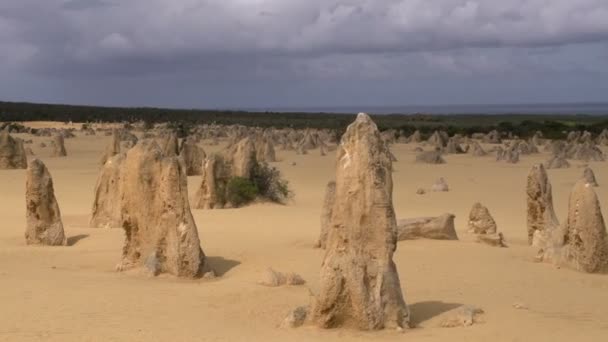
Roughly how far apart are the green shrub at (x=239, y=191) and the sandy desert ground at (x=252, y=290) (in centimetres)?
70

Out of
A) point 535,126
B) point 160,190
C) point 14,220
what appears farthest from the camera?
point 535,126

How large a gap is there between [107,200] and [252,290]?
7.19 m

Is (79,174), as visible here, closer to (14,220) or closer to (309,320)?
(14,220)

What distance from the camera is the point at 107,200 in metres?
16.6

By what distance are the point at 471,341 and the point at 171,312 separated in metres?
3.02

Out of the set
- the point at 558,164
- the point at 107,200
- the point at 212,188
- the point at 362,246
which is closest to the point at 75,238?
the point at 107,200

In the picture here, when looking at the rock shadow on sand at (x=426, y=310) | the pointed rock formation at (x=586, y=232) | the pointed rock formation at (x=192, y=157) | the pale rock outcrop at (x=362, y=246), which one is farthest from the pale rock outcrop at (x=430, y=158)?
the pale rock outcrop at (x=362, y=246)

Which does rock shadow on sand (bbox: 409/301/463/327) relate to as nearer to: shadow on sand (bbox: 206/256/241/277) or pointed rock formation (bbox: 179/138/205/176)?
shadow on sand (bbox: 206/256/241/277)

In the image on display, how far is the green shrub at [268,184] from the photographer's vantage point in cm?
2106

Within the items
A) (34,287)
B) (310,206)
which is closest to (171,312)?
(34,287)

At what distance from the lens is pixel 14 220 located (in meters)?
18.0

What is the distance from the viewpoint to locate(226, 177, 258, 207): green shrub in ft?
66.0

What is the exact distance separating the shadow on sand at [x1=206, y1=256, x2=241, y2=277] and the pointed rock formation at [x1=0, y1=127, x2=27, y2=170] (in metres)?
19.2

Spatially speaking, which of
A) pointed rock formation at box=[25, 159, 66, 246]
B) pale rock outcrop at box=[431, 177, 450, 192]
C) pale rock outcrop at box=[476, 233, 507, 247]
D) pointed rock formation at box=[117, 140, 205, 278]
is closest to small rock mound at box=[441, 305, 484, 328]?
pointed rock formation at box=[117, 140, 205, 278]
